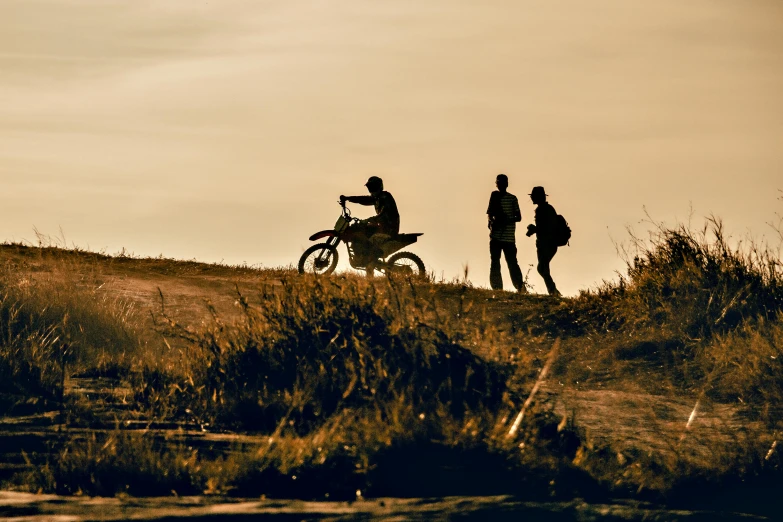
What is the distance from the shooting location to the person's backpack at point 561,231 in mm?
15234

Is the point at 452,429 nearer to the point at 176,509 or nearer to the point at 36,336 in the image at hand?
the point at 176,509

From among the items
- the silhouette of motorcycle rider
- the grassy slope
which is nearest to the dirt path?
the grassy slope

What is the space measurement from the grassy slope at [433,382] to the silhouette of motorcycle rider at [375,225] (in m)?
2.89

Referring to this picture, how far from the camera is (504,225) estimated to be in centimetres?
1511

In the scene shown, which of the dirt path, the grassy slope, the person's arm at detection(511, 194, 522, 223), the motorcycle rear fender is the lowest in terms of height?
the dirt path

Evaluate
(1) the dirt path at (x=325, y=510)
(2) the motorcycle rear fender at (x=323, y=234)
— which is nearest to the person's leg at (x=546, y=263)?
(2) the motorcycle rear fender at (x=323, y=234)

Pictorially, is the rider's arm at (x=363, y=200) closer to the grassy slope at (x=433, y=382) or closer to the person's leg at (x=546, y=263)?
the person's leg at (x=546, y=263)

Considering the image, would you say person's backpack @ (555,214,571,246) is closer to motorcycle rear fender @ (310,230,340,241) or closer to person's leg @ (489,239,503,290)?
person's leg @ (489,239,503,290)

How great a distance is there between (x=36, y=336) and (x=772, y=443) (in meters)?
7.43

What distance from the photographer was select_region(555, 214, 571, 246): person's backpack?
1523 centimetres

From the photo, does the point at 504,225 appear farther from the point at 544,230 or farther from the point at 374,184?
the point at 374,184

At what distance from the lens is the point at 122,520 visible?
5.19 m

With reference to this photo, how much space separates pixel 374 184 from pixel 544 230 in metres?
2.78

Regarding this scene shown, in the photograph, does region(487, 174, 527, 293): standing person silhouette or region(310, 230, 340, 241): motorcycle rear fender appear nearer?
region(487, 174, 527, 293): standing person silhouette
